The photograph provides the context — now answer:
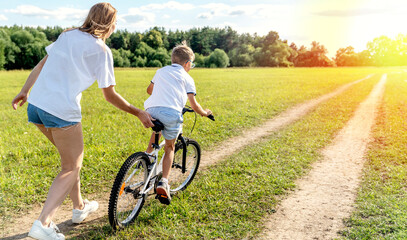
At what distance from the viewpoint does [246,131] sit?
8.96 metres

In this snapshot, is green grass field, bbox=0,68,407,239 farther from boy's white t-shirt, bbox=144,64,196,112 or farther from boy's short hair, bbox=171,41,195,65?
boy's short hair, bbox=171,41,195,65

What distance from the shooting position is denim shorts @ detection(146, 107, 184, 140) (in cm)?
359

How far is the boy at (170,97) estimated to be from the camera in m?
3.61

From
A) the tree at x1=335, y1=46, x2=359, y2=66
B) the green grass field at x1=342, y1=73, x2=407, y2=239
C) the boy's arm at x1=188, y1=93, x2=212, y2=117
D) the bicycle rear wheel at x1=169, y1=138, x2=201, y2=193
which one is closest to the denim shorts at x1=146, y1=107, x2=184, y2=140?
the boy's arm at x1=188, y1=93, x2=212, y2=117

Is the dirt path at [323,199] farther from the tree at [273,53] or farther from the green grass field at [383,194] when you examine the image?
the tree at [273,53]

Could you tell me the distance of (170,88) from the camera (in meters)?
3.64

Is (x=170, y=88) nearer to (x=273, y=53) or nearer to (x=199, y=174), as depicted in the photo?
(x=199, y=174)

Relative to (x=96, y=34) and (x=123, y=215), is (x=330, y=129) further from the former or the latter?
(x=96, y=34)

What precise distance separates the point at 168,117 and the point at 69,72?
1190 mm

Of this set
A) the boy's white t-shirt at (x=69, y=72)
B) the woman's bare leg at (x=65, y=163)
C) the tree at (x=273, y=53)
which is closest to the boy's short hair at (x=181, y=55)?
the boy's white t-shirt at (x=69, y=72)

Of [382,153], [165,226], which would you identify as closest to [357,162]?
[382,153]

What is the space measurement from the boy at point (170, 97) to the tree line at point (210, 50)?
2301 inches

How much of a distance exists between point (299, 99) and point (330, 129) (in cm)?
657

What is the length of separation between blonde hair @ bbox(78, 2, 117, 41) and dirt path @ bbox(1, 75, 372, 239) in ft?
7.44
